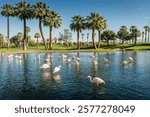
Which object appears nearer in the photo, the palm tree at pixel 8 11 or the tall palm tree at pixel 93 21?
the palm tree at pixel 8 11

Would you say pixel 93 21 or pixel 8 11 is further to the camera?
pixel 93 21

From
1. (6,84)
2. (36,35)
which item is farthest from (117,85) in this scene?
(36,35)

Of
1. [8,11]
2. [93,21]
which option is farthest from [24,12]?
[93,21]

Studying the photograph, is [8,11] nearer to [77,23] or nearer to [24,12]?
[24,12]

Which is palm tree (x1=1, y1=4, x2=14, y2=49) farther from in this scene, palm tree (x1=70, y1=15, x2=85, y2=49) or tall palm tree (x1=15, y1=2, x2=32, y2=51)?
palm tree (x1=70, y1=15, x2=85, y2=49)

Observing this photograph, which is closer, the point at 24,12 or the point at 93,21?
the point at 24,12

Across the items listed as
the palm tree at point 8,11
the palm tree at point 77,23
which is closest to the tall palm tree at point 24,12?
the palm tree at point 8,11

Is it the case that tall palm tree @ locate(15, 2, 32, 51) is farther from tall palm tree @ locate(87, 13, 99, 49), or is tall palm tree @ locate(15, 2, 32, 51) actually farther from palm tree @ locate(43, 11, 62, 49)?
tall palm tree @ locate(87, 13, 99, 49)

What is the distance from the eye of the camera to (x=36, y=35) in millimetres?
195750

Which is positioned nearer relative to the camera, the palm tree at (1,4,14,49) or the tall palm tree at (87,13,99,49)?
the palm tree at (1,4,14,49)

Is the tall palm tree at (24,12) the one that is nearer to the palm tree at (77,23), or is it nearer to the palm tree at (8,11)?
the palm tree at (8,11)

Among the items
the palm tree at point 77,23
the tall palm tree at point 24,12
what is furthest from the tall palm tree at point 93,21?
the tall palm tree at point 24,12

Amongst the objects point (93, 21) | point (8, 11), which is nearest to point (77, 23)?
point (93, 21)

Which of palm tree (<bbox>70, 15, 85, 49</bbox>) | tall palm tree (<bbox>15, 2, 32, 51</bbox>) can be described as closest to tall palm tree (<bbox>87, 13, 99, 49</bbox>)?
palm tree (<bbox>70, 15, 85, 49</bbox>)
